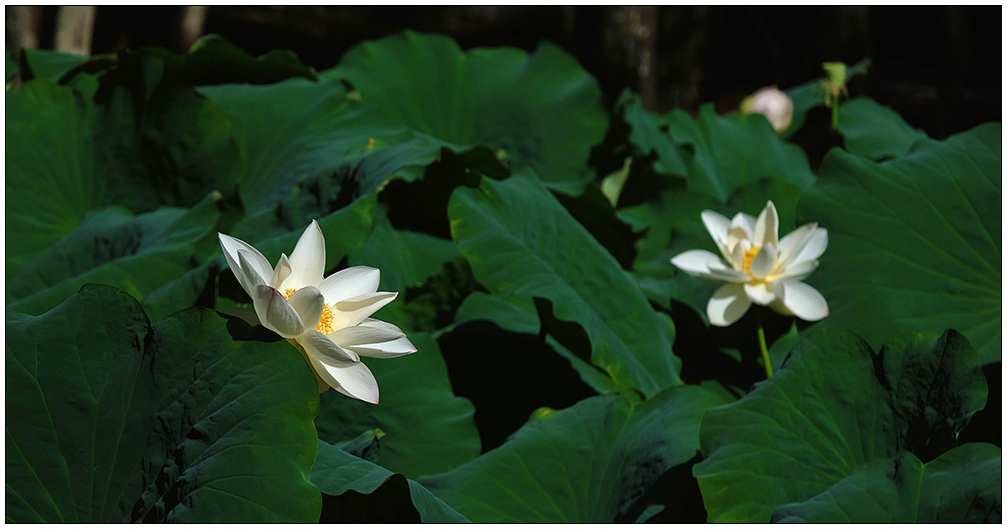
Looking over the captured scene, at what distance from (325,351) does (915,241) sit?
944 mm

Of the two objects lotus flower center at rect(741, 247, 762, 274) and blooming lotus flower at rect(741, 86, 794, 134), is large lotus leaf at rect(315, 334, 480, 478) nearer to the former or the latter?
lotus flower center at rect(741, 247, 762, 274)

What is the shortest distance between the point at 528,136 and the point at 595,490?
3.68 ft

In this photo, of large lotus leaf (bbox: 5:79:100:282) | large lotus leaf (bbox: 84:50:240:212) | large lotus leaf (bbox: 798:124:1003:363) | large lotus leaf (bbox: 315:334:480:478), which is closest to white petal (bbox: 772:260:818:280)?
large lotus leaf (bbox: 798:124:1003:363)

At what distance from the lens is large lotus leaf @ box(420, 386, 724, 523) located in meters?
0.92

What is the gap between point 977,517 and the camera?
0.73 metres

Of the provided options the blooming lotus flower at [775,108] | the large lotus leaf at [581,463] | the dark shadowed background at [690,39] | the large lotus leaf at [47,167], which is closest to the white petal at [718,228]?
the large lotus leaf at [581,463]

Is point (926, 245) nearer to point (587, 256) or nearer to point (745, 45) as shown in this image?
point (587, 256)

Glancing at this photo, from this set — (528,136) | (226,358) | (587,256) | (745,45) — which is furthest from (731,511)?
(745,45)

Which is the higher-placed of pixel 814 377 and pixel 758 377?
pixel 814 377

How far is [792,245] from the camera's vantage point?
44.3 inches

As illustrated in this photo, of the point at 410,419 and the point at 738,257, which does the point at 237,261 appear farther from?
the point at 738,257

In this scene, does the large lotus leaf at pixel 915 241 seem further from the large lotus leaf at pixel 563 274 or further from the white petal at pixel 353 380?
the white petal at pixel 353 380

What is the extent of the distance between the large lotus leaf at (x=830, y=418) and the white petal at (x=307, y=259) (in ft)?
1.47

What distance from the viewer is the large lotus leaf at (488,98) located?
6.21 feet
